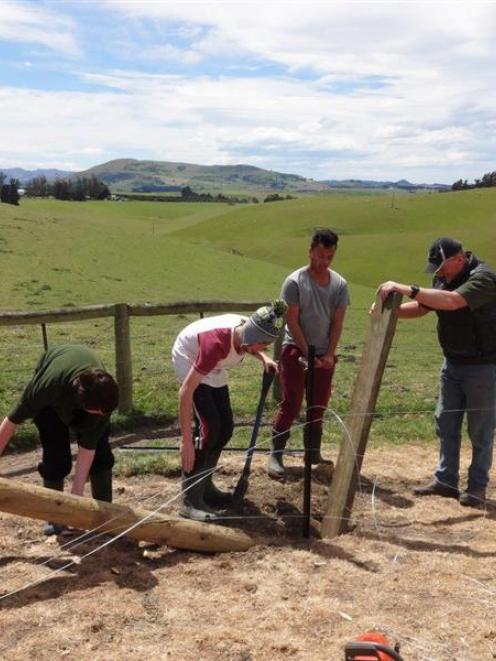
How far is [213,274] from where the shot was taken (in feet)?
104

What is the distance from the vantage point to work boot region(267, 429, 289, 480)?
21.0 ft

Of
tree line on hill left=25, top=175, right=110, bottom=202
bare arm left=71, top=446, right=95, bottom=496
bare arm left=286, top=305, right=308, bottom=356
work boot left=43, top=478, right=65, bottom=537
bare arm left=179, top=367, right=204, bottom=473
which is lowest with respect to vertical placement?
work boot left=43, top=478, right=65, bottom=537

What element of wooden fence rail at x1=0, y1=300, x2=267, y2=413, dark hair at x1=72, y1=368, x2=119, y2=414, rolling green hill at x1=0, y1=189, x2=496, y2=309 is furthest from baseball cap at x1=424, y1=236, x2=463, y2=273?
rolling green hill at x1=0, y1=189, x2=496, y2=309

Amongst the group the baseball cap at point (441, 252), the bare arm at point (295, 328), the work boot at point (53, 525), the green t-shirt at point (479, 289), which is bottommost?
the work boot at point (53, 525)

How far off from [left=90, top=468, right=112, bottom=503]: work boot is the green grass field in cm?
223

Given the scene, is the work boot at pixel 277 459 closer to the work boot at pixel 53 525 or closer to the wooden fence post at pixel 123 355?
the work boot at pixel 53 525

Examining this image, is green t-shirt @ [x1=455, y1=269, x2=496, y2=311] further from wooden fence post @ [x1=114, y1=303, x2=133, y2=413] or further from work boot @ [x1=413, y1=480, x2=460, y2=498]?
wooden fence post @ [x1=114, y1=303, x2=133, y2=413]

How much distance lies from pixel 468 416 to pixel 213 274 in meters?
25.9

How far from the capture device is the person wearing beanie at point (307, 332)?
623cm

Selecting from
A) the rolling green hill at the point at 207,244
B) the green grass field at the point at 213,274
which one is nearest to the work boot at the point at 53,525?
the green grass field at the point at 213,274

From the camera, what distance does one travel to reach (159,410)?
8.69 metres

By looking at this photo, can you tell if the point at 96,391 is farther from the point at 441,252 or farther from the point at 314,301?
the point at 441,252

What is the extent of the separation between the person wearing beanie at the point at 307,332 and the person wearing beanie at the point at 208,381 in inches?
34.9

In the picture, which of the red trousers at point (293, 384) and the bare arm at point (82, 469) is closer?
the bare arm at point (82, 469)
